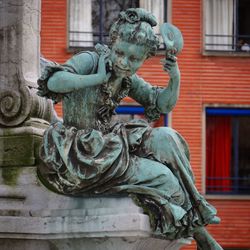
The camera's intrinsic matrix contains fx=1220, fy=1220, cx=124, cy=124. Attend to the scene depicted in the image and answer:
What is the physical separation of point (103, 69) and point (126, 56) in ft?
0.71

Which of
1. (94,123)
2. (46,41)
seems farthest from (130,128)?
(46,41)

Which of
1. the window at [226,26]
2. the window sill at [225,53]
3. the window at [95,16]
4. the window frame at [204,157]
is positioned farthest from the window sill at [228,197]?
the window at [95,16]

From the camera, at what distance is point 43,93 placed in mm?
9219

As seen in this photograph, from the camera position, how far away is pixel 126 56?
9.20 metres

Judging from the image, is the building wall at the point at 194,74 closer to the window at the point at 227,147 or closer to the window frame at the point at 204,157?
the window frame at the point at 204,157

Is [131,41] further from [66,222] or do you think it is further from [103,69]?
[66,222]

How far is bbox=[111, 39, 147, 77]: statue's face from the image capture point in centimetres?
917

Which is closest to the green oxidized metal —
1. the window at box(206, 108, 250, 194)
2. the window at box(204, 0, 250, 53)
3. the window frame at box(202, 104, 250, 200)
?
the window frame at box(202, 104, 250, 200)

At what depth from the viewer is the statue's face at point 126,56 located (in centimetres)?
917

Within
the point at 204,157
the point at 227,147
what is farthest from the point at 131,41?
the point at 227,147

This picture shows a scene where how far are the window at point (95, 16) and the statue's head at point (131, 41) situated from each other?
2383 cm

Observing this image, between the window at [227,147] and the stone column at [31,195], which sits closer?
the stone column at [31,195]

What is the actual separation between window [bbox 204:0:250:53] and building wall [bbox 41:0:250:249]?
17.8 inches

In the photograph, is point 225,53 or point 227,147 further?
point 227,147
